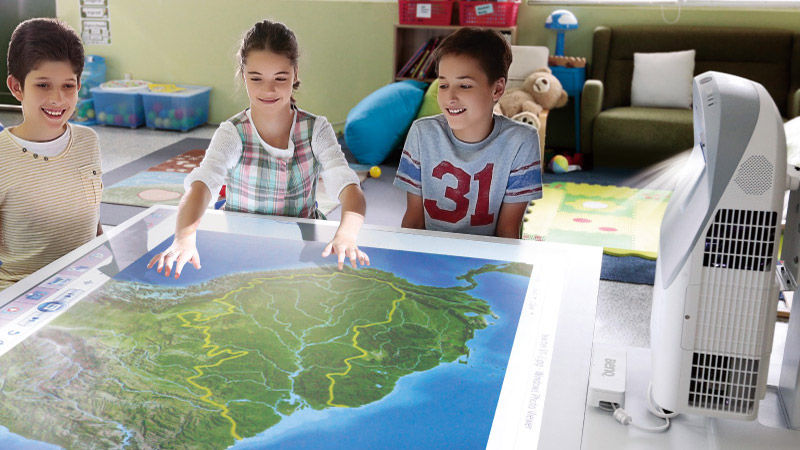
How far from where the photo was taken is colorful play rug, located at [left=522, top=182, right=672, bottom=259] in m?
3.04

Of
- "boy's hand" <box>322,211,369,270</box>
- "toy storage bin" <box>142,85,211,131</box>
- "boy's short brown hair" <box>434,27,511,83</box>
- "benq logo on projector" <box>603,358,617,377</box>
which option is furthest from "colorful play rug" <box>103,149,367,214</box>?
"benq logo on projector" <box>603,358,617,377</box>

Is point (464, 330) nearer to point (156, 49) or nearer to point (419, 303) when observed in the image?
point (419, 303)

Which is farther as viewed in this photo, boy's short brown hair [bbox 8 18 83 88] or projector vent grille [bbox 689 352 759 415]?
boy's short brown hair [bbox 8 18 83 88]

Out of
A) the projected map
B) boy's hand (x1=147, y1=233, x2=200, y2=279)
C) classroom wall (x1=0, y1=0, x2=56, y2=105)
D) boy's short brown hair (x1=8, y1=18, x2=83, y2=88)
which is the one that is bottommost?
the projected map

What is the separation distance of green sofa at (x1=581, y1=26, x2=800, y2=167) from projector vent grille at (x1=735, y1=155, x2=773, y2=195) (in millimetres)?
3396

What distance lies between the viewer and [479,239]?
1500 mm

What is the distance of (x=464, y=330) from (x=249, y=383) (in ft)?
1.12

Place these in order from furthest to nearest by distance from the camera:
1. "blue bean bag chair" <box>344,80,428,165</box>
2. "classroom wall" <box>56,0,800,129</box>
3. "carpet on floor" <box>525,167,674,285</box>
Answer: "classroom wall" <box>56,0,800,129</box>
"blue bean bag chair" <box>344,80,428,165</box>
"carpet on floor" <box>525,167,674,285</box>

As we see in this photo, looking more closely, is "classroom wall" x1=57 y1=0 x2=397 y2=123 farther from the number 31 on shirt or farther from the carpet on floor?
the number 31 on shirt

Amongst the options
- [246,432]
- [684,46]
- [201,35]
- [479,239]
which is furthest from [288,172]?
[201,35]

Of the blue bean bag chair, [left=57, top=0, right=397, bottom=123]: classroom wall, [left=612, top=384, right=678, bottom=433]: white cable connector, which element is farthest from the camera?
[left=57, top=0, right=397, bottom=123]: classroom wall

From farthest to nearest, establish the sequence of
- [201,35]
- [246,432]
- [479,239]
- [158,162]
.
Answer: [201,35]
[158,162]
[479,239]
[246,432]

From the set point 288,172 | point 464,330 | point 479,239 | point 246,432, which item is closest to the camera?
point 246,432

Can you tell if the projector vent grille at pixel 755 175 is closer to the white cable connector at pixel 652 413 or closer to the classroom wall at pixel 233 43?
the white cable connector at pixel 652 413
